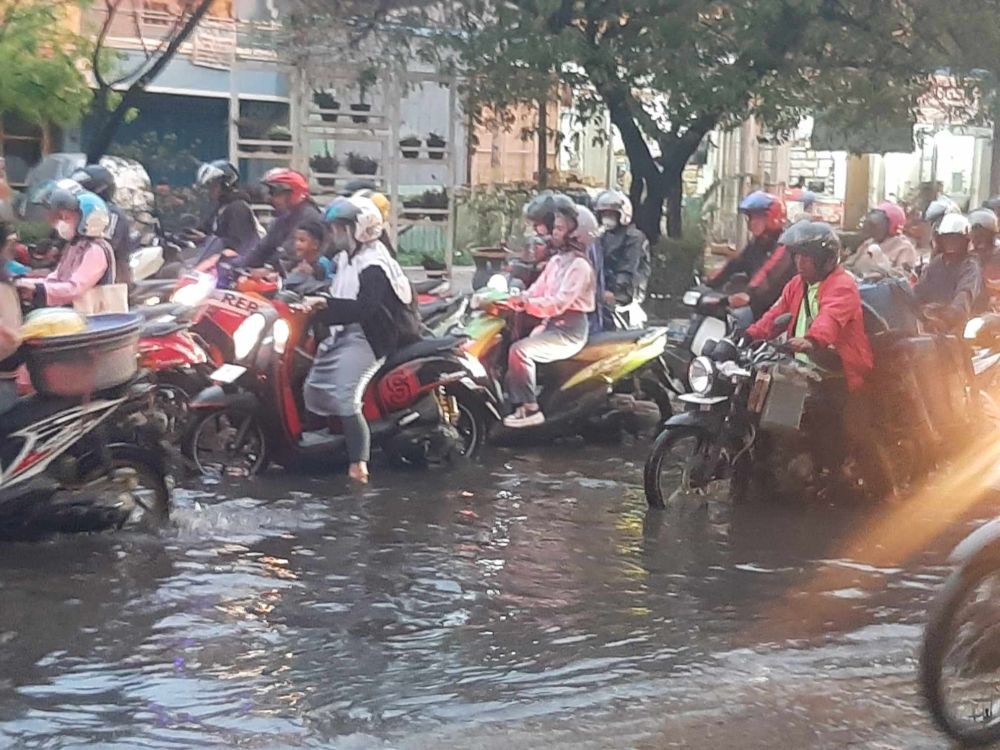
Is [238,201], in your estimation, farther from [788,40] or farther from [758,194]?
[788,40]

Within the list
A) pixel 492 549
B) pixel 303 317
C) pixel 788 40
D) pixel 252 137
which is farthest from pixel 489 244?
pixel 492 549

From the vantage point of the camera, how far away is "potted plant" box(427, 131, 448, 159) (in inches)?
804

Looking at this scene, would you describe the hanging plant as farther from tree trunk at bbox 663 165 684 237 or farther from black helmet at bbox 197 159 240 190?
black helmet at bbox 197 159 240 190

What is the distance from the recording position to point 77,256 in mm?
8656

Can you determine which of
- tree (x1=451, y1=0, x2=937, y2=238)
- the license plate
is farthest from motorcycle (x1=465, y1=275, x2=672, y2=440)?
tree (x1=451, y1=0, x2=937, y2=238)

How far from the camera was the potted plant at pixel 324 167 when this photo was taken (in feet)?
63.9

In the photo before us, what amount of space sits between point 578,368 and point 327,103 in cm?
1060

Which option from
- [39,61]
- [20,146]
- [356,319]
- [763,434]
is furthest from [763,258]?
[20,146]

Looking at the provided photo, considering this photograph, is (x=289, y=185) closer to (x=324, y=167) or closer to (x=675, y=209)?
(x=324, y=167)

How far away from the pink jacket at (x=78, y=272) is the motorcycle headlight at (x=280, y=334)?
1046 millimetres

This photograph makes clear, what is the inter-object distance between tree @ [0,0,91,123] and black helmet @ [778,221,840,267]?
43.8 feet

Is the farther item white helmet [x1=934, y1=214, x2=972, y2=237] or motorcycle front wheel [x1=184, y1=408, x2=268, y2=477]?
white helmet [x1=934, y1=214, x2=972, y2=237]

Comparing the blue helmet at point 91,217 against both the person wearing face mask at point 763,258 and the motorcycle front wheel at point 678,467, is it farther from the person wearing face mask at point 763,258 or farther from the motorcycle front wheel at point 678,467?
the person wearing face mask at point 763,258

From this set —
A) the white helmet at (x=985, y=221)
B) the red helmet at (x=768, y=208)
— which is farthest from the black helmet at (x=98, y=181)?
the white helmet at (x=985, y=221)
